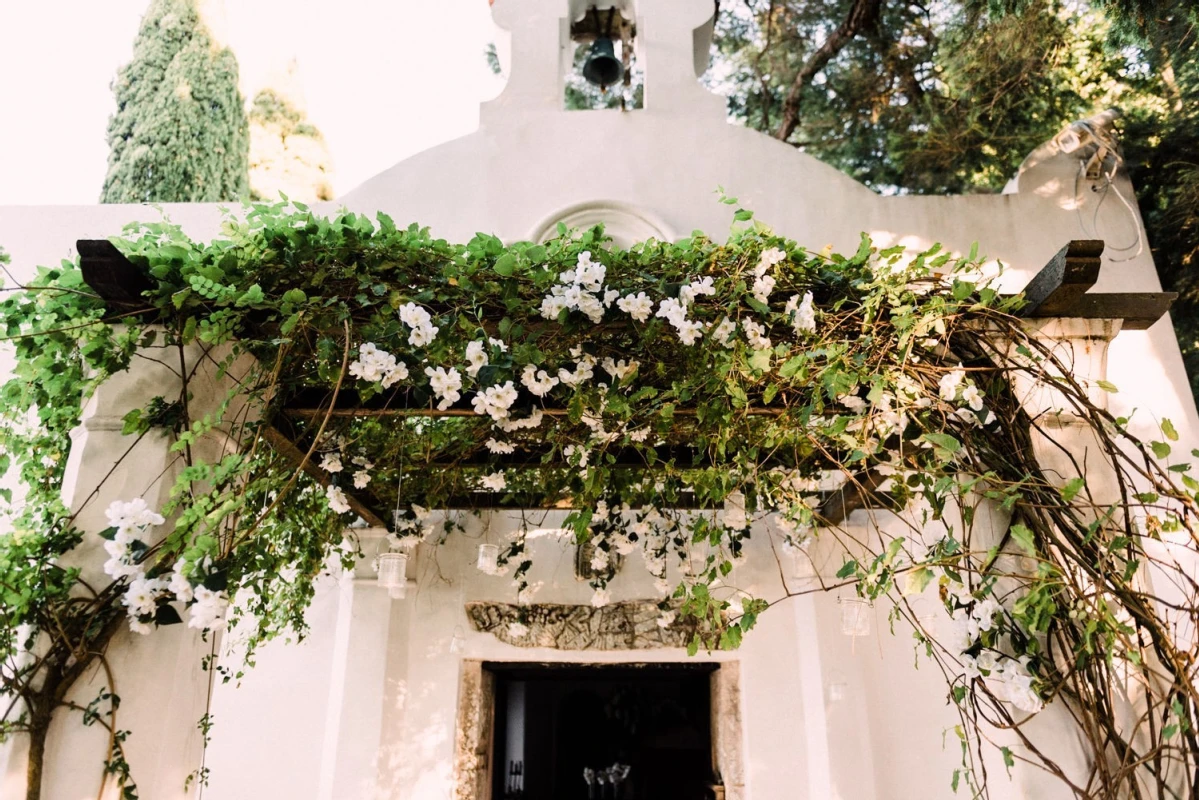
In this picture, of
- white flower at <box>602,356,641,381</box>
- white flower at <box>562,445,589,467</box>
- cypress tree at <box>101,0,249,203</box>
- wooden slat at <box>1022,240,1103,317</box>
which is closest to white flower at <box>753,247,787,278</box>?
white flower at <box>602,356,641,381</box>

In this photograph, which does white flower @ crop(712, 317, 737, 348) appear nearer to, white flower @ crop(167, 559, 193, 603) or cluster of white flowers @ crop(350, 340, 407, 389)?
cluster of white flowers @ crop(350, 340, 407, 389)

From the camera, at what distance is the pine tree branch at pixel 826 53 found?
6660mm

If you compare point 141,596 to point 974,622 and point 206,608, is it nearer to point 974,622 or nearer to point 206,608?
point 206,608

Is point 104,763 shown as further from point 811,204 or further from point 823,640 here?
point 811,204

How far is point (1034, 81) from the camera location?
5930 mm

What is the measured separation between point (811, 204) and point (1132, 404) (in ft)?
6.76

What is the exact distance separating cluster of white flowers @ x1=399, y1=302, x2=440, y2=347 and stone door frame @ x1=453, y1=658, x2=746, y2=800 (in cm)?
299

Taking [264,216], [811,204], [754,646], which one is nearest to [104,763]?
[264,216]

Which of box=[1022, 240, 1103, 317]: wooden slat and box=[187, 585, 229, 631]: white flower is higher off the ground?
box=[1022, 240, 1103, 317]: wooden slat

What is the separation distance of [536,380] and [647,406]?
401 mm

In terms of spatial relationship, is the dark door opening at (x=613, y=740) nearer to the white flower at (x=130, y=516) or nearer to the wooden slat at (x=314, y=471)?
the wooden slat at (x=314, y=471)

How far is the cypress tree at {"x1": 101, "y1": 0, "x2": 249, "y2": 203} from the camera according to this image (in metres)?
6.64

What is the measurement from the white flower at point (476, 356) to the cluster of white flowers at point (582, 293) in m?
0.19

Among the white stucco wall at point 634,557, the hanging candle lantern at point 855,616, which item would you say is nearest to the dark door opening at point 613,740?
the white stucco wall at point 634,557
